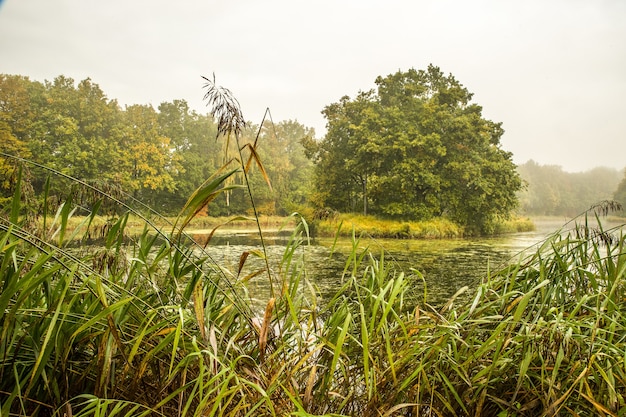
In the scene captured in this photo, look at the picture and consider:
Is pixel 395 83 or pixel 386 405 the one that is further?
pixel 395 83

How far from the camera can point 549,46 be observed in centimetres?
4569

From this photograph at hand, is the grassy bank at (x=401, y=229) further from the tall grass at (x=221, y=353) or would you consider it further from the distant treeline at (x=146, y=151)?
the tall grass at (x=221, y=353)

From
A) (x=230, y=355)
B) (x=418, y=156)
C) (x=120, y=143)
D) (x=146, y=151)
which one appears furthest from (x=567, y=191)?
(x=230, y=355)

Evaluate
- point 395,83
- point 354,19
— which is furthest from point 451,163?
point 354,19

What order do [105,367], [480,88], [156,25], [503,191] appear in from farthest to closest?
[480,88] → [156,25] → [503,191] → [105,367]

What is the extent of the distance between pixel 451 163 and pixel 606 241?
15.7 metres

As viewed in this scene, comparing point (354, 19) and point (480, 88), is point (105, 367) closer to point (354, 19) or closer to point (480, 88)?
point (354, 19)

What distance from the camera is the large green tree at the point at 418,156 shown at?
663 inches

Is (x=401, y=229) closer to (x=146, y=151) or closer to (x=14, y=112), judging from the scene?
(x=146, y=151)

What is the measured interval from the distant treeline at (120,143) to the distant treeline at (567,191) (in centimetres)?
1944

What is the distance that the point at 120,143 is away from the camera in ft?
83.9

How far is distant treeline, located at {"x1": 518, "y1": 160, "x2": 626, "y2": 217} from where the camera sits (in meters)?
29.0

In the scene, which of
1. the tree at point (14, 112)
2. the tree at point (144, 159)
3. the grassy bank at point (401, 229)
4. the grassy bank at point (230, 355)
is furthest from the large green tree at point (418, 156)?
the tree at point (14, 112)

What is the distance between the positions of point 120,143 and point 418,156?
65.5 ft
